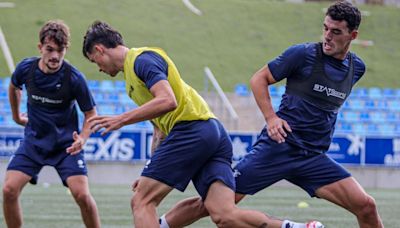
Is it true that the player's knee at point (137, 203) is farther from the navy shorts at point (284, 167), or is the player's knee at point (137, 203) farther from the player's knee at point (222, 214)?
the navy shorts at point (284, 167)

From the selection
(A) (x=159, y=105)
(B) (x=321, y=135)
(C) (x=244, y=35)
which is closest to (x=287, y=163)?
(B) (x=321, y=135)

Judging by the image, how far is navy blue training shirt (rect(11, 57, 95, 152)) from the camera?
8.80 m

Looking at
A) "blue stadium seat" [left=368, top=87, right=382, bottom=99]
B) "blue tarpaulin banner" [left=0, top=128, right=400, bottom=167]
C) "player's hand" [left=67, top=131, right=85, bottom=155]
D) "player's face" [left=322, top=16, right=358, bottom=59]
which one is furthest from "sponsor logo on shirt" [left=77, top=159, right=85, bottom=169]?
"blue stadium seat" [left=368, top=87, right=382, bottom=99]

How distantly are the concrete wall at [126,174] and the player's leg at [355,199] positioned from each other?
1160 cm

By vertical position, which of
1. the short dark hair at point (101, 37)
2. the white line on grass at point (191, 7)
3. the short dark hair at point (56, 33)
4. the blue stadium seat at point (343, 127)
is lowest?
the white line on grass at point (191, 7)

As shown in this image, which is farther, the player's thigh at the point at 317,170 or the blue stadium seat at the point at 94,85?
the blue stadium seat at the point at 94,85

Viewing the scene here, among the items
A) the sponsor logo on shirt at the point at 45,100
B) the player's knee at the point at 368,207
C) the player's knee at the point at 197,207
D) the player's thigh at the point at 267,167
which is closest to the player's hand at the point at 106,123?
the player's knee at the point at 197,207

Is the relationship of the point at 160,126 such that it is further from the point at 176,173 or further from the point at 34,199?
the point at 34,199

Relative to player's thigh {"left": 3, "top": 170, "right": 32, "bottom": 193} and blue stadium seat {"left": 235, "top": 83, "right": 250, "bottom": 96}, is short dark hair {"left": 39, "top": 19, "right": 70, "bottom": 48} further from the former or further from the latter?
blue stadium seat {"left": 235, "top": 83, "right": 250, "bottom": 96}

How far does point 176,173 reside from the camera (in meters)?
7.14

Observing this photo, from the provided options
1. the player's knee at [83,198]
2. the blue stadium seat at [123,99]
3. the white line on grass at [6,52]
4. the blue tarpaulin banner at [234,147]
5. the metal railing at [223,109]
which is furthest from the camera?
the white line on grass at [6,52]

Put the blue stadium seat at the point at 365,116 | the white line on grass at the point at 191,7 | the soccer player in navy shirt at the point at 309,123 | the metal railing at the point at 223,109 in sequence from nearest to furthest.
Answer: the soccer player in navy shirt at the point at 309,123 → the metal railing at the point at 223,109 → the blue stadium seat at the point at 365,116 → the white line on grass at the point at 191,7

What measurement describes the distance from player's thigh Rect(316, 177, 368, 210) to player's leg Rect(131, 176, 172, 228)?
1408 millimetres

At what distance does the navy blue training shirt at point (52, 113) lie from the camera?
880 cm
